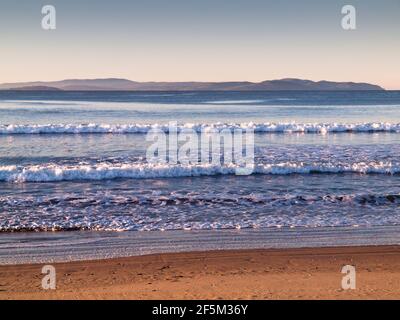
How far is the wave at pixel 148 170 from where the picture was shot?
13.7 meters

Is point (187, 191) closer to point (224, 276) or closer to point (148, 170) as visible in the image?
point (148, 170)

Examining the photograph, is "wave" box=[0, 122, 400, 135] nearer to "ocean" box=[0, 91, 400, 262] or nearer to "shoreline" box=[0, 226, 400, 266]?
"ocean" box=[0, 91, 400, 262]

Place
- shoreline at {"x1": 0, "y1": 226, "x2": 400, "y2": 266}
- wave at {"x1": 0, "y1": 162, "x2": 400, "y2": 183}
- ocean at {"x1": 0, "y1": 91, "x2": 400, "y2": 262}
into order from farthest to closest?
wave at {"x1": 0, "y1": 162, "x2": 400, "y2": 183}
ocean at {"x1": 0, "y1": 91, "x2": 400, "y2": 262}
shoreline at {"x1": 0, "y1": 226, "x2": 400, "y2": 266}

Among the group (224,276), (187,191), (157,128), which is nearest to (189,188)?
(187,191)

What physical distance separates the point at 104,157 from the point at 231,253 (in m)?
10.7

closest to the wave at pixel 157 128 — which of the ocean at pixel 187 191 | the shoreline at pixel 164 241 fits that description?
the ocean at pixel 187 191

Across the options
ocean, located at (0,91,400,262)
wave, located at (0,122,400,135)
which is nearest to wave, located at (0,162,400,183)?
ocean, located at (0,91,400,262)

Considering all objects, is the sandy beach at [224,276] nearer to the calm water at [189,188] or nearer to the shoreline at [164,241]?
the shoreline at [164,241]

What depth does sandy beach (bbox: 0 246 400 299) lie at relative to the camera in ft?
18.9

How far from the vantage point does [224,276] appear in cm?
648

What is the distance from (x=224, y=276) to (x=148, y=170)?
8324 millimetres

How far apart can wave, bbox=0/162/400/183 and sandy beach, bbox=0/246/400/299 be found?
23.1ft

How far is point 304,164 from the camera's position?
1574 centimetres
